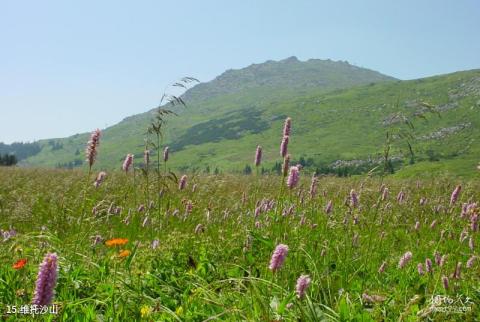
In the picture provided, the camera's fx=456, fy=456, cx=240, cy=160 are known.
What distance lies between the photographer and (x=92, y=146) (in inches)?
143

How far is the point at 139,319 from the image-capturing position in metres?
3.11

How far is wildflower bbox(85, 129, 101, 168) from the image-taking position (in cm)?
356

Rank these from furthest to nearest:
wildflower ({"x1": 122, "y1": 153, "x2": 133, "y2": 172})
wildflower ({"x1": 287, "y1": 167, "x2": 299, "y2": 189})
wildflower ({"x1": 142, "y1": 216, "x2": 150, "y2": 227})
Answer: wildflower ({"x1": 142, "y1": 216, "x2": 150, "y2": 227})
wildflower ({"x1": 122, "y1": 153, "x2": 133, "y2": 172})
wildflower ({"x1": 287, "y1": 167, "x2": 299, "y2": 189})

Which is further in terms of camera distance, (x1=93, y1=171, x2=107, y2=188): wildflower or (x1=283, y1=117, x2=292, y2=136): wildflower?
(x1=93, y1=171, x2=107, y2=188): wildflower

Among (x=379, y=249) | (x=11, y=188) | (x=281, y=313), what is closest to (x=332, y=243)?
(x=379, y=249)

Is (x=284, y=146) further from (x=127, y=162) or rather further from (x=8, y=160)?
(x=8, y=160)

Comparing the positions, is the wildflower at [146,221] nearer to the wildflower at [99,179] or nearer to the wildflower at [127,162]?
the wildflower at [99,179]

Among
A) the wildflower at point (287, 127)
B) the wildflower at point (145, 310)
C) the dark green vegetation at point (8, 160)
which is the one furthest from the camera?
the dark green vegetation at point (8, 160)

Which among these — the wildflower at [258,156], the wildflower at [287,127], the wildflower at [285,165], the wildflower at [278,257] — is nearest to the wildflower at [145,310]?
the wildflower at [278,257]

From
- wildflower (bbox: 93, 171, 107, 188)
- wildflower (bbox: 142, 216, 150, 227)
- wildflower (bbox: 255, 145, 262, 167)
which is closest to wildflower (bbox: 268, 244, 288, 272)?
wildflower (bbox: 255, 145, 262, 167)

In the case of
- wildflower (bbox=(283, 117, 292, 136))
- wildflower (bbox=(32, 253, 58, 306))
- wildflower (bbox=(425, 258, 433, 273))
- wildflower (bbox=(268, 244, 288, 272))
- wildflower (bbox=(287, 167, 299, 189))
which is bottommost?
wildflower (bbox=(425, 258, 433, 273))

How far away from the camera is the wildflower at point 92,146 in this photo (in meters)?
3.56

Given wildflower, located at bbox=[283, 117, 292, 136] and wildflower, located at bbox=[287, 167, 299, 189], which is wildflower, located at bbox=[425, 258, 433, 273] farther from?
wildflower, located at bbox=[283, 117, 292, 136]

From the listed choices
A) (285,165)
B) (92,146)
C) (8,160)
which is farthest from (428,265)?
(8,160)
